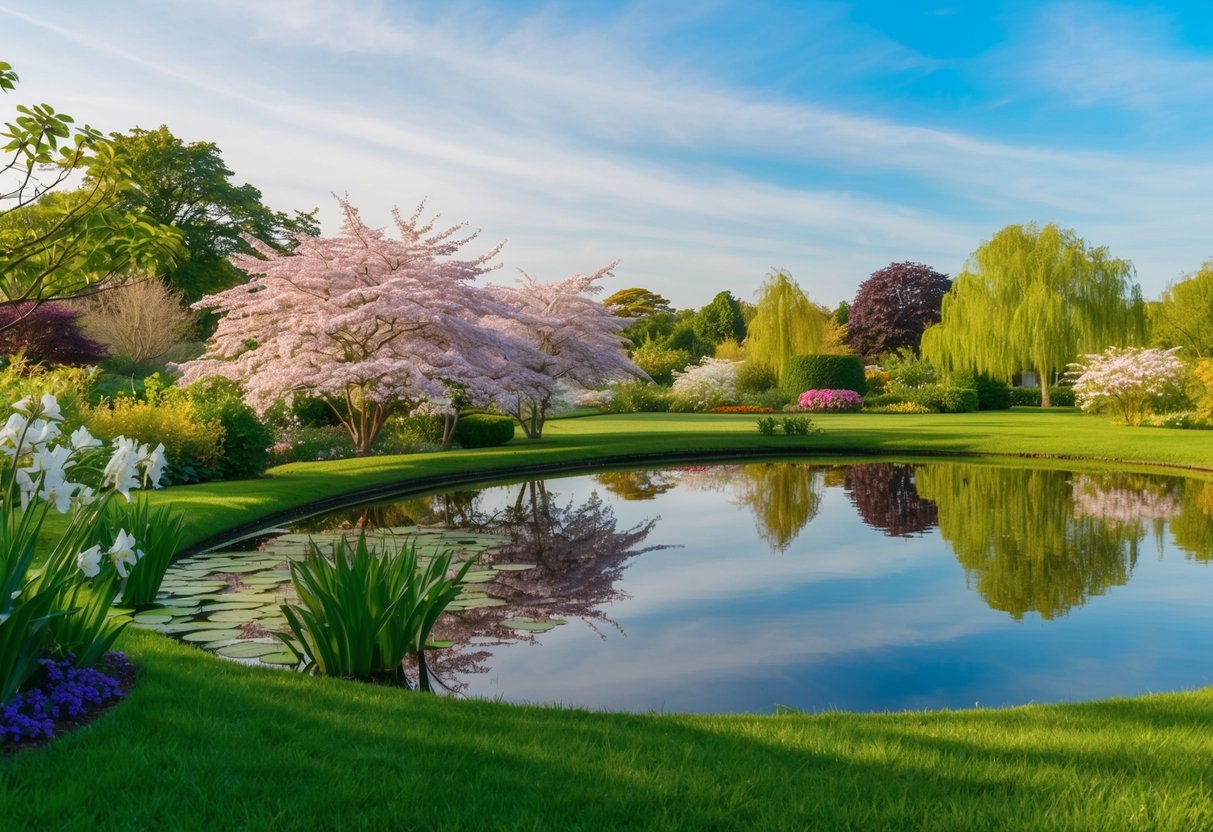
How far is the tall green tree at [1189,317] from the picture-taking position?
127ft

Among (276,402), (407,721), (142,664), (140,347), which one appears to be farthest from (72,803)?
(140,347)

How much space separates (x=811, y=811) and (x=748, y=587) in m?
5.60

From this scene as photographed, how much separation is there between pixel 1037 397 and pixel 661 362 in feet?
55.2

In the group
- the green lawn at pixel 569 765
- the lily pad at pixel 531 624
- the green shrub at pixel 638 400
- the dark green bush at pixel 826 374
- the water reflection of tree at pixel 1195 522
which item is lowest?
the water reflection of tree at pixel 1195 522

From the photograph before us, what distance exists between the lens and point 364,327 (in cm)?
1894

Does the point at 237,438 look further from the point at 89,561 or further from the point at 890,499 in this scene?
the point at 89,561

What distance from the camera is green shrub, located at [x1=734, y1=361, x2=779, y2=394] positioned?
4150 centimetres

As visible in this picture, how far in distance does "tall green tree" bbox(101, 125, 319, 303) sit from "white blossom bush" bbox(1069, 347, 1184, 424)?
98.2 ft

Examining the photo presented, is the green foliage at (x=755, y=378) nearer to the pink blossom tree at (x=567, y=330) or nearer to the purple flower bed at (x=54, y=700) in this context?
the pink blossom tree at (x=567, y=330)

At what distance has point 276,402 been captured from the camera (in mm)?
17781

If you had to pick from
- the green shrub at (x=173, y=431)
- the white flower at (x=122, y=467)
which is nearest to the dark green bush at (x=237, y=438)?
the green shrub at (x=173, y=431)

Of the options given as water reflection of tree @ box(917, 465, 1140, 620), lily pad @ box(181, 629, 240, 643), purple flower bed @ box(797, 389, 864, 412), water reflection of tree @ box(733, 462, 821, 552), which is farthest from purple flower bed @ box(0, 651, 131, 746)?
purple flower bed @ box(797, 389, 864, 412)

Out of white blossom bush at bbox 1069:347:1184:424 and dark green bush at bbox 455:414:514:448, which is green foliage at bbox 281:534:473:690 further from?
white blossom bush at bbox 1069:347:1184:424

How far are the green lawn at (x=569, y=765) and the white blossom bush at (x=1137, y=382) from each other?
2491 centimetres
